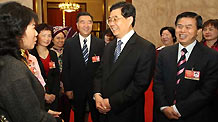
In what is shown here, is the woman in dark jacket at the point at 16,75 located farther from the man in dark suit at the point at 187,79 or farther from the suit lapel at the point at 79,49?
the suit lapel at the point at 79,49

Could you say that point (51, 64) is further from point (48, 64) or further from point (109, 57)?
point (109, 57)

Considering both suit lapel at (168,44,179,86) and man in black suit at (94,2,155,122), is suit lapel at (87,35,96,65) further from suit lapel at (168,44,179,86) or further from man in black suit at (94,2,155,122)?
suit lapel at (168,44,179,86)

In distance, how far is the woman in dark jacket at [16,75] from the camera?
1.08 m

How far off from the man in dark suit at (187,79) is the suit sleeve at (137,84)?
20 centimetres

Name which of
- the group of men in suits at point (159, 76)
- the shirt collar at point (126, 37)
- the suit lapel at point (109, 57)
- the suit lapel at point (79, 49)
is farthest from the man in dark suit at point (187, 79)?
the suit lapel at point (79, 49)

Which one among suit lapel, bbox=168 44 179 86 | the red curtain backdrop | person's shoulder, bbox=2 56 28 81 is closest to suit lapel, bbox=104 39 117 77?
suit lapel, bbox=168 44 179 86

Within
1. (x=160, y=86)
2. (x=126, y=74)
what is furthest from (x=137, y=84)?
(x=160, y=86)

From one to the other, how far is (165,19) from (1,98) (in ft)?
15.0

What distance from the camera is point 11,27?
1.15 meters

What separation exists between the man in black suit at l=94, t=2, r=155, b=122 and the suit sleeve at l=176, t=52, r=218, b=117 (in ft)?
1.24

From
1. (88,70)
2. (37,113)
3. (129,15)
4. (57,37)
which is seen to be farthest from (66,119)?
(37,113)

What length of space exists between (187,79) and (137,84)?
44 cm

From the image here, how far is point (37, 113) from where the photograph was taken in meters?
1.15

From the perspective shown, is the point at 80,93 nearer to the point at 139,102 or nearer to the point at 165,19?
the point at 139,102
